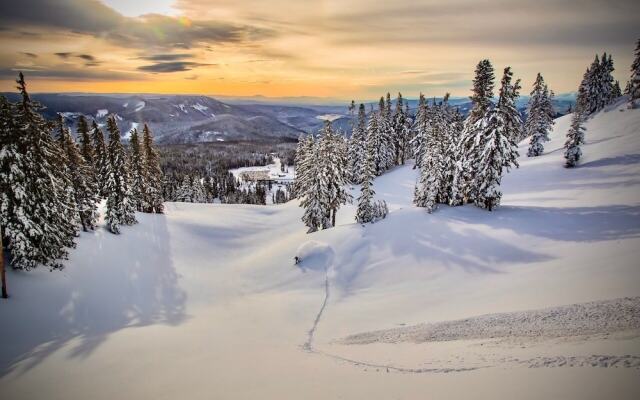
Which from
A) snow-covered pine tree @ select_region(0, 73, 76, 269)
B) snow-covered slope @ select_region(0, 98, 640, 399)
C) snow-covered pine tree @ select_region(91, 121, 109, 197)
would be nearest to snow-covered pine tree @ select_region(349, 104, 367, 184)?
snow-covered slope @ select_region(0, 98, 640, 399)

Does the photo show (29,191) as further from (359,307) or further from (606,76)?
(606,76)

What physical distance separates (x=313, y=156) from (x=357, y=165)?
25256 millimetres

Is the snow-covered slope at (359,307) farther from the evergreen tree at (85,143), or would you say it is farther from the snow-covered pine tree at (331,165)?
the evergreen tree at (85,143)

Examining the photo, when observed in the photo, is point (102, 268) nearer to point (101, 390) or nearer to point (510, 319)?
point (101, 390)

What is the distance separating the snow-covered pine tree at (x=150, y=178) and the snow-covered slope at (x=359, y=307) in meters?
6.37

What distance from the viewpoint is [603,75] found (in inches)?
2640

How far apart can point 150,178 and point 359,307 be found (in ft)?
127

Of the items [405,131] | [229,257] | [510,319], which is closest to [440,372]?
[510,319]

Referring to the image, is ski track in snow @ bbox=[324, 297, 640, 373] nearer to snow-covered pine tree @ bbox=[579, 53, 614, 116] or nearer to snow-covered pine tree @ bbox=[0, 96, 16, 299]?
snow-covered pine tree @ bbox=[0, 96, 16, 299]

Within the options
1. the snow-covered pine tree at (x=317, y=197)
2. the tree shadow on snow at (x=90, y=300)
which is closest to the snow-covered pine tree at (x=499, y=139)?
the snow-covered pine tree at (x=317, y=197)

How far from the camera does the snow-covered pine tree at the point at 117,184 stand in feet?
122

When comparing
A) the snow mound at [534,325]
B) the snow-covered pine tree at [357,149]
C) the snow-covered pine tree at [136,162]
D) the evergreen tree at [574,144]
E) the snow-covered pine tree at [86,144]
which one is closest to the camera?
the snow mound at [534,325]

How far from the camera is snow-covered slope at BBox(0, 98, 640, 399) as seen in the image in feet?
36.1

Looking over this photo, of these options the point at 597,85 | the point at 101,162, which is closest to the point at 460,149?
the point at 101,162
